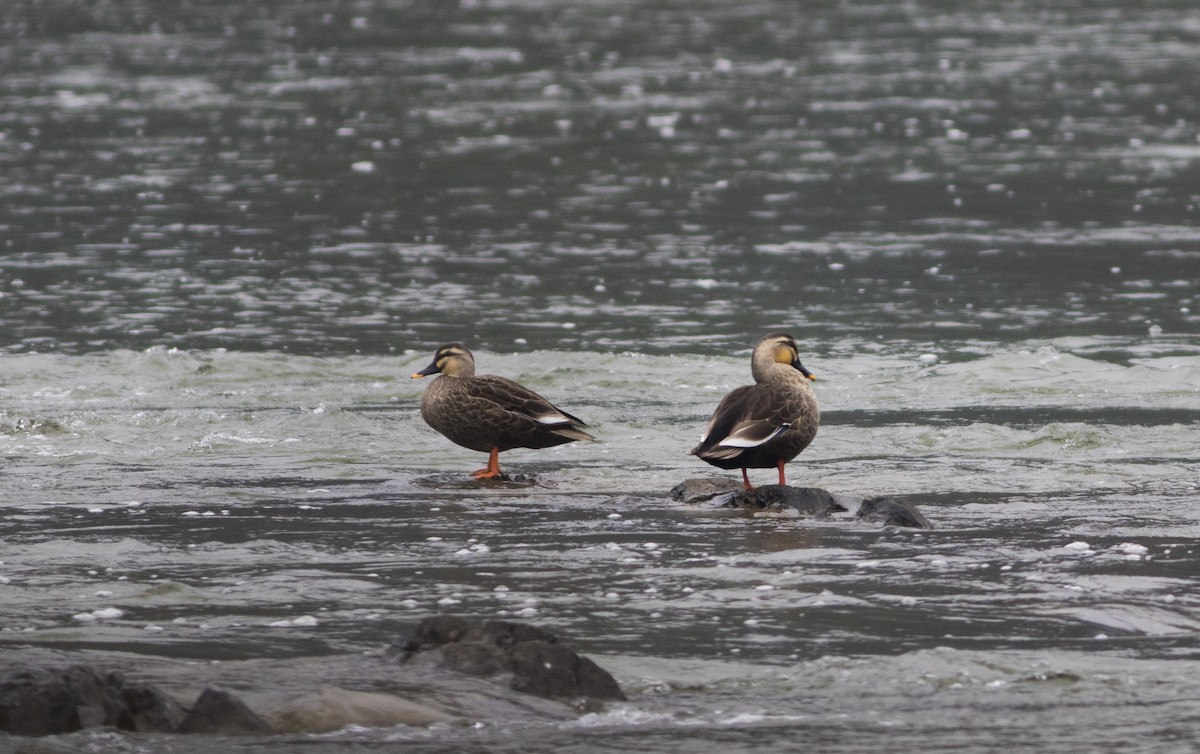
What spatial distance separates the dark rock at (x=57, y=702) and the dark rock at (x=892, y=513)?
515 cm

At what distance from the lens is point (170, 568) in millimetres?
9742

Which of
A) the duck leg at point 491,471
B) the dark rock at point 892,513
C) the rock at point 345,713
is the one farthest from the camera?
the duck leg at point 491,471

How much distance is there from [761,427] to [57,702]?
19.2 feet

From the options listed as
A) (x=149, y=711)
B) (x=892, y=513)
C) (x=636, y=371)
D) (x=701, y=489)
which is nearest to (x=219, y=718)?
(x=149, y=711)

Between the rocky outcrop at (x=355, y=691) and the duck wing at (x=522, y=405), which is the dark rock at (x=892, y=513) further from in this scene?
the rocky outcrop at (x=355, y=691)

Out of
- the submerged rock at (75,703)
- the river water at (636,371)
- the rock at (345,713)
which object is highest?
the submerged rock at (75,703)

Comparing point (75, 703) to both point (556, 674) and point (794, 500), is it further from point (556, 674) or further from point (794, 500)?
point (794, 500)

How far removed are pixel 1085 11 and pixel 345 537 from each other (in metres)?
51.3

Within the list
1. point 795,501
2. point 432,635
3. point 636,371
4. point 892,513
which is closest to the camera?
point 432,635

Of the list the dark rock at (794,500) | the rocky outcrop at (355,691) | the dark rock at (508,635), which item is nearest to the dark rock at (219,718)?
the rocky outcrop at (355,691)

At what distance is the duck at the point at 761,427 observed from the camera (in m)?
11.7

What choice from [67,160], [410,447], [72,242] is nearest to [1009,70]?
[67,160]

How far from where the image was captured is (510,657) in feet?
24.6

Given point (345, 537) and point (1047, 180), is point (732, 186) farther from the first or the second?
point (345, 537)
